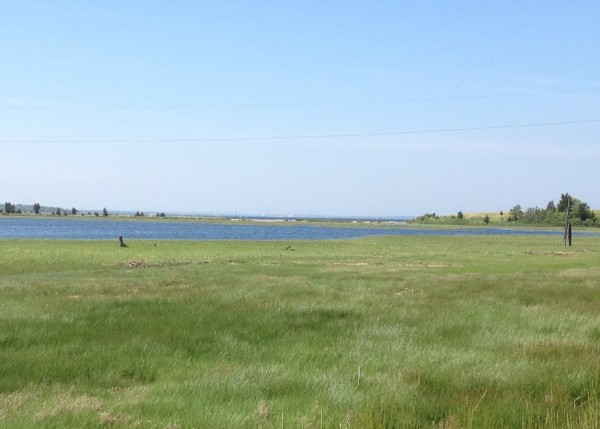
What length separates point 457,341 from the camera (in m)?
14.0

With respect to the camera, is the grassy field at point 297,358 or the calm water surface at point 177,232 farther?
the calm water surface at point 177,232

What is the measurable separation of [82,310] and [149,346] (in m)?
5.65

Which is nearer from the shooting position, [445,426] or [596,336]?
[445,426]

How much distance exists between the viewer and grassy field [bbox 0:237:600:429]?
27.5 feet

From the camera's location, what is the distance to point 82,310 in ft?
56.7

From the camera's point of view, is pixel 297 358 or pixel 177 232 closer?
pixel 297 358

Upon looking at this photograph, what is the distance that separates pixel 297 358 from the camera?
1198 cm

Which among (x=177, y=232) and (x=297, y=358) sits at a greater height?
(x=297, y=358)

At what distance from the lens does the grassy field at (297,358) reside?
27.5 ft

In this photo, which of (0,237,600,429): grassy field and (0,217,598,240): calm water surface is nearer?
(0,237,600,429): grassy field

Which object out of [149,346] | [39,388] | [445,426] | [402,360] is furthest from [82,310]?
[445,426]

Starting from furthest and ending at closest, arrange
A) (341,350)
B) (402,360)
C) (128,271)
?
1. (128,271)
2. (341,350)
3. (402,360)

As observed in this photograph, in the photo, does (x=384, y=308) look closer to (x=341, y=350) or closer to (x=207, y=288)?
(x=341, y=350)

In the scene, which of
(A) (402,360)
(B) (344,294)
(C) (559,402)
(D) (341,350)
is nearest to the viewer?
(C) (559,402)
